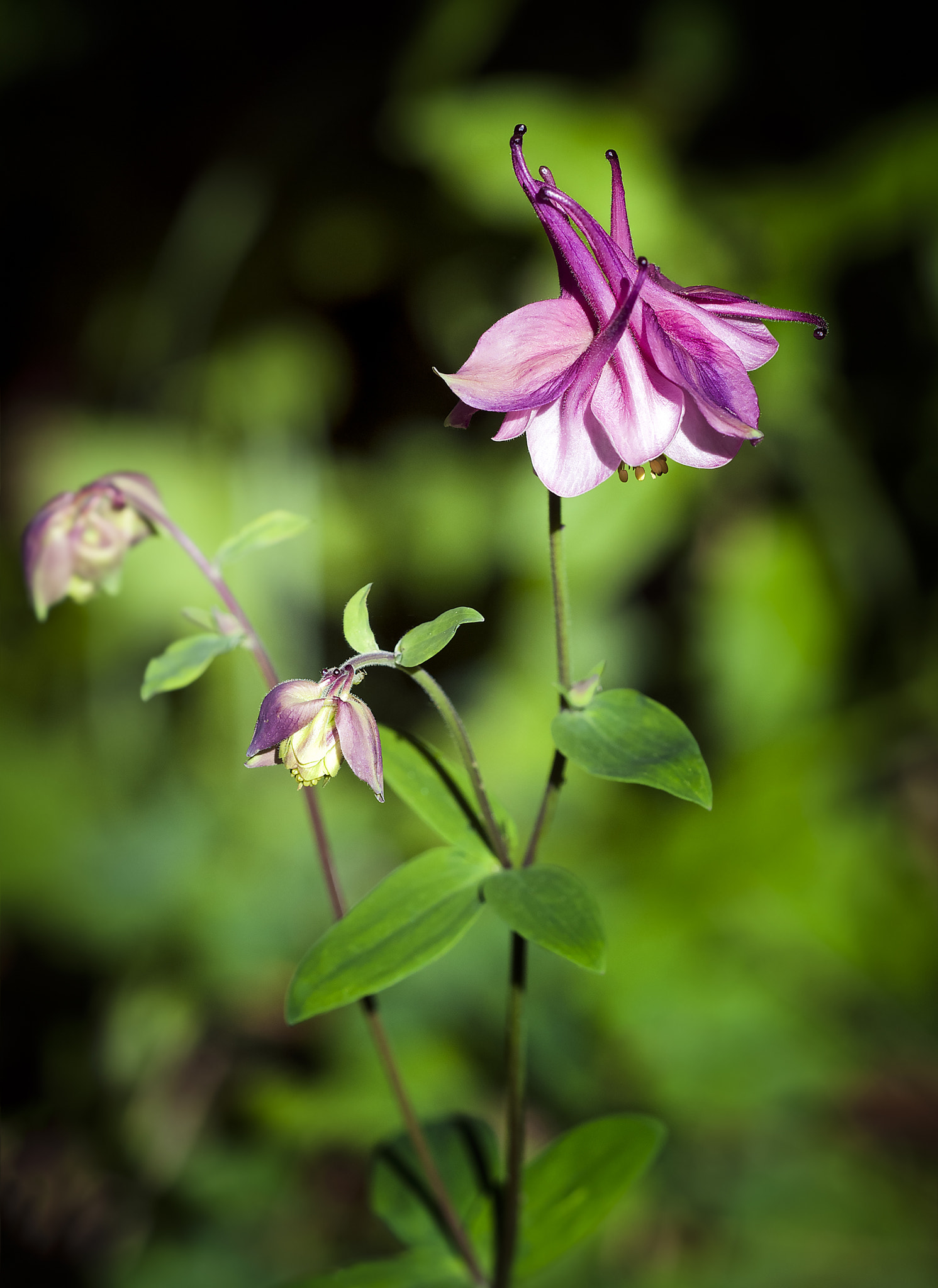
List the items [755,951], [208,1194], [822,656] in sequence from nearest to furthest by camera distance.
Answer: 1. [208,1194]
2. [755,951]
3. [822,656]

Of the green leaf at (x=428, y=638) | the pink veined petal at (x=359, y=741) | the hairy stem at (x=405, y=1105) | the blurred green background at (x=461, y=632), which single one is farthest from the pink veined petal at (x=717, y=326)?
the blurred green background at (x=461, y=632)

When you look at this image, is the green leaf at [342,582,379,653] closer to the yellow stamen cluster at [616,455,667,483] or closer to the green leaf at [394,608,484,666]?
the green leaf at [394,608,484,666]

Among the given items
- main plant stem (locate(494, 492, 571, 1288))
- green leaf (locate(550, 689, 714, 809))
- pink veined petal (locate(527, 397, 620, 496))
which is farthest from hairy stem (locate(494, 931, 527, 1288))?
pink veined petal (locate(527, 397, 620, 496))

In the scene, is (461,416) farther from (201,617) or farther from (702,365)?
(201,617)

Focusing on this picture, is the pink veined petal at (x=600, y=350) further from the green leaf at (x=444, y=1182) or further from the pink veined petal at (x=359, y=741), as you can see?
the green leaf at (x=444, y=1182)

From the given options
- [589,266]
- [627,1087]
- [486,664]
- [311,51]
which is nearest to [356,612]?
[589,266]

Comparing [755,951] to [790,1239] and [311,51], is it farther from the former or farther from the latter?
[311,51]
